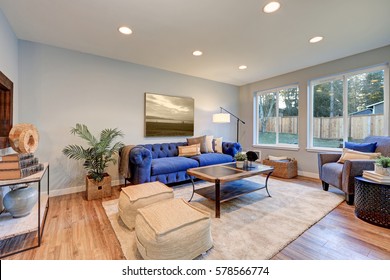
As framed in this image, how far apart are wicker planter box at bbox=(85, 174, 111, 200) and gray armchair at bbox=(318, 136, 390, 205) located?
11.6 ft

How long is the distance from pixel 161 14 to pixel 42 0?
3.98ft

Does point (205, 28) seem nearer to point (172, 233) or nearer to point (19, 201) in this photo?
point (172, 233)

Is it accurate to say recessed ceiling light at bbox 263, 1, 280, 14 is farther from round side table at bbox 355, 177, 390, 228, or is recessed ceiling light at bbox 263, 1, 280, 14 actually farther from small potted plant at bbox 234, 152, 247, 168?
round side table at bbox 355, 177, 390, 228

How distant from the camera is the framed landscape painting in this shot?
3.76 m

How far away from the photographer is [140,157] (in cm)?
277

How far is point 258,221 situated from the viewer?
200 cm

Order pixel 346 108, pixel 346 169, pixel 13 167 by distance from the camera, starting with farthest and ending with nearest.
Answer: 1. pixel 346 108
2. pixel 346 169
3. pixel 13 167

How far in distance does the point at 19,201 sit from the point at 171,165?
1.92 meters

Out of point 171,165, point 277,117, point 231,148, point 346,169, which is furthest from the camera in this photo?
point 277,117

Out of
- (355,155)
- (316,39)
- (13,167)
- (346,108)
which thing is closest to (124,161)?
(13,167)

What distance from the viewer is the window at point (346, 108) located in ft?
10.4

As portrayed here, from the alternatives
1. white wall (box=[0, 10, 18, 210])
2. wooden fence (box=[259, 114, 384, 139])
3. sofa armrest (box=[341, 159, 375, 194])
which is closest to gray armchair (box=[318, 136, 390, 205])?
sofa armrest (box=[341, 159, 375, 194])
